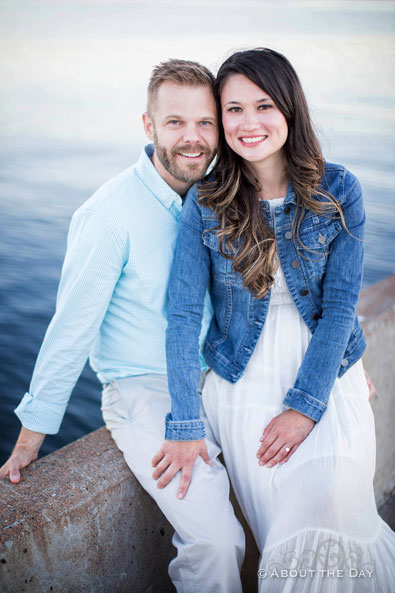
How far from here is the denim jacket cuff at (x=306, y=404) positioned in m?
1.79

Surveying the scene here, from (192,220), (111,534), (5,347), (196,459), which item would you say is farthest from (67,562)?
(5,347)

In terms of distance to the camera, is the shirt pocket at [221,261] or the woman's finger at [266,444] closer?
the woman's finger at [266,444]

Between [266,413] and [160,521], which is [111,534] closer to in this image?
[160,521]

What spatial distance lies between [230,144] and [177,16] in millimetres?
3187

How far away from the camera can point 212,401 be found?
2.02m

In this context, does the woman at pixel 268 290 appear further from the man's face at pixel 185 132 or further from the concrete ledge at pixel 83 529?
the concrete ledge at pixel 83 529

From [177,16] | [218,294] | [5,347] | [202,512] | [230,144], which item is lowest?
[5,347]

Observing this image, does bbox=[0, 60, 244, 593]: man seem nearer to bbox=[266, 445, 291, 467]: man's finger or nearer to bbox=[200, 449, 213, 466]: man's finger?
bbox=[200, 449, 213, 466]: man's finger

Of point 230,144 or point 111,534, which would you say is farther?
point 230,144

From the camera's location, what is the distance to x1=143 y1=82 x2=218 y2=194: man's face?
2092mm

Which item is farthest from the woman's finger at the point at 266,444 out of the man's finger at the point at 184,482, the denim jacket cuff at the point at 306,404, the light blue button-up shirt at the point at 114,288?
the light blue button-up shirt at the point at 114,288

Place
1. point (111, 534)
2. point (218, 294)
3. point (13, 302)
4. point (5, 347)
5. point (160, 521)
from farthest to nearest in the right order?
point (13, 302)
point (5, 347)
point (218, 294)
point (160, 521)
point (111, 534)

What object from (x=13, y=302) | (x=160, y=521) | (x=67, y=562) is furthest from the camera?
(x=13, y=302)

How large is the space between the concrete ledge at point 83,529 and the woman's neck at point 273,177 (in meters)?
1.17
